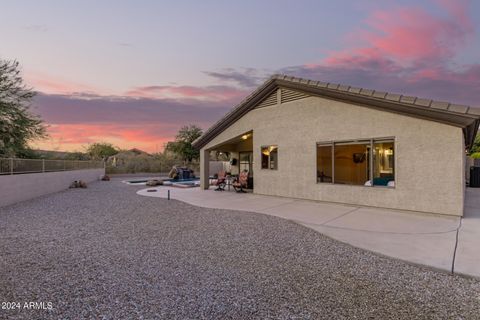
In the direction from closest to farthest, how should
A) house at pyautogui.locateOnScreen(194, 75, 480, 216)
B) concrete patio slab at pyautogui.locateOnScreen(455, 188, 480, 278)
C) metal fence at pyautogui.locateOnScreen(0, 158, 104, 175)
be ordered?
concrete patio slab at pyautogui.locateOnScreen(455, 188, 480, 278), house at pyautogui.locateOnScreen(194, 75, 480, 216), metal fence at pyautogui.locateOnScreen(0, 158, 104, 175)

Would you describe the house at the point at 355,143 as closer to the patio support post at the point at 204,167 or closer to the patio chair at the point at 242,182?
the patio chair at the point at 242,182

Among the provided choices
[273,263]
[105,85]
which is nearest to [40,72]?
[105,85]

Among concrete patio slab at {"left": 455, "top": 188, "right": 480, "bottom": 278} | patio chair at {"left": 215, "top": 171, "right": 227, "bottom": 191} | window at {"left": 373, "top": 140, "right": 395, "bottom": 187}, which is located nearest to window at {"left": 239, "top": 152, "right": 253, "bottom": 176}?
patio chair at {"left": 215, "top": 171, "right": 227, "bottom": 191}

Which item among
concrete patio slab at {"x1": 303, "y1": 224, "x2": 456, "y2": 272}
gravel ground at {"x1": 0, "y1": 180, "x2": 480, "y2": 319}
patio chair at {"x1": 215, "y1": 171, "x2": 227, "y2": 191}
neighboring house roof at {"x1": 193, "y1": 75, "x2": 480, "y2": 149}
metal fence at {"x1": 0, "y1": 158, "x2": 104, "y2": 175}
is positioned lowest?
gravel ground at {"x1": 0, "y1": 180, "x2": 480, "y2": 319}

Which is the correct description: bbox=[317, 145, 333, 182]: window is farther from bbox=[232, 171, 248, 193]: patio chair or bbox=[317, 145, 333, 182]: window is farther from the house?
bbox=[232, 171, 248, 193]: patio chair

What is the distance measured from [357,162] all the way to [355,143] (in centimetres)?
70

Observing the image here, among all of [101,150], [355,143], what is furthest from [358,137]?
[101,150]

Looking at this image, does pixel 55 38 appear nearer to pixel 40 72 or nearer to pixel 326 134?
pixel 40 72

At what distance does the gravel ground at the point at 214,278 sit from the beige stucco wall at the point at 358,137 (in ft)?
12.5

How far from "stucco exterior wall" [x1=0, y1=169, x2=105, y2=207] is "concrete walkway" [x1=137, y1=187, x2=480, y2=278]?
7.86 meters

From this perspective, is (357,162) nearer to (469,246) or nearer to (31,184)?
(469,246)

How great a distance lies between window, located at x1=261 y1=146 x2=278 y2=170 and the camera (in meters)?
11.4

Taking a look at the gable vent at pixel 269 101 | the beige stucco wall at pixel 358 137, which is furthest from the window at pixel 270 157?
the gable vent at pixel 269 101

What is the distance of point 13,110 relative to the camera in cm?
1409
